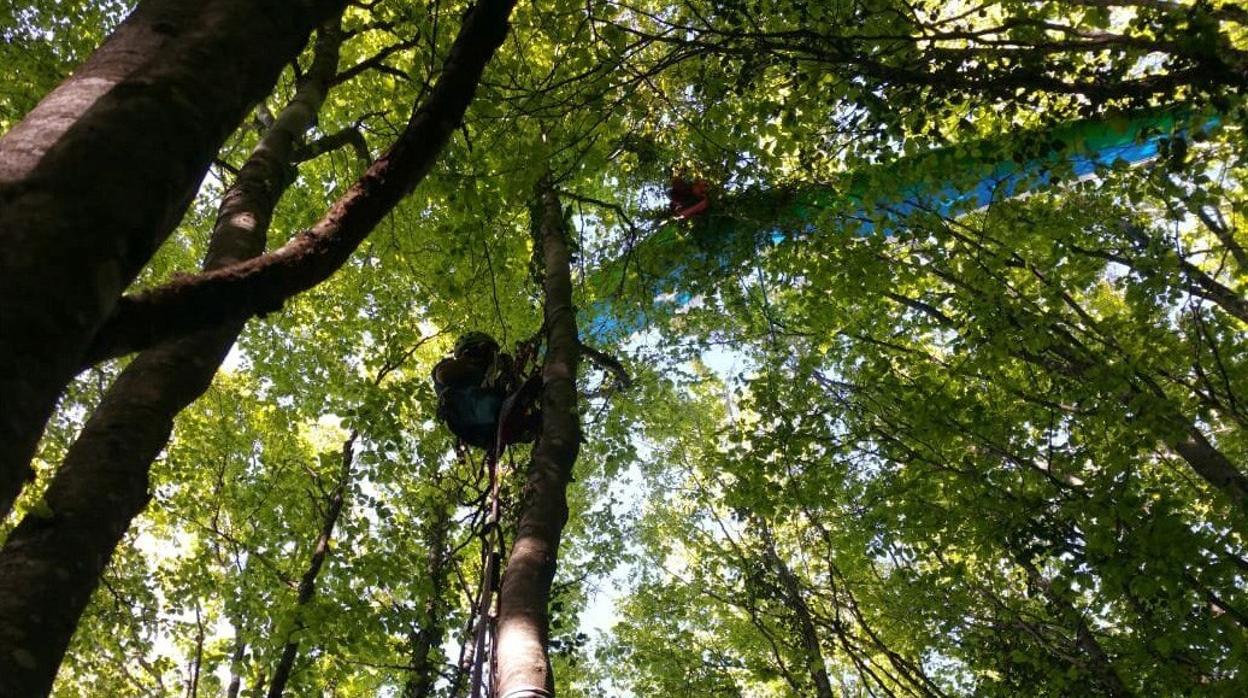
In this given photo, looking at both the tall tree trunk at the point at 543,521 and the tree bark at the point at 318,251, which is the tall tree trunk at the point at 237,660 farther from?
the tree bark at the point at 318,251

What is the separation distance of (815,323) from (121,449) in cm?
564

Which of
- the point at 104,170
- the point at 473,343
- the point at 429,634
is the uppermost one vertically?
the point at 473,343

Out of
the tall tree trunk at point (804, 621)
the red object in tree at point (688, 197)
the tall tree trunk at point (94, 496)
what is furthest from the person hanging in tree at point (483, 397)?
the tall tree trunk at point (804, 621)

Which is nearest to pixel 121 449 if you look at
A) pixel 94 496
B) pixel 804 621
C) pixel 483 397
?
pixel 94 496

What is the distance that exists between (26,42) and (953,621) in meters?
9.50

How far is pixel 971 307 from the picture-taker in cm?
578

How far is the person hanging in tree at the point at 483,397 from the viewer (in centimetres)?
405

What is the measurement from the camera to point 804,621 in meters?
6.34

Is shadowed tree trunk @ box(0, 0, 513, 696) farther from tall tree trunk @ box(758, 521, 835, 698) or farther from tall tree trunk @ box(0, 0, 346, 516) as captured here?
tall tree trunk @ box(758, 521, 835, 698)

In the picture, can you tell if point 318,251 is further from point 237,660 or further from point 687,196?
point 237,660

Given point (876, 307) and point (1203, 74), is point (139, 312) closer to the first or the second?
point (1203, 74)

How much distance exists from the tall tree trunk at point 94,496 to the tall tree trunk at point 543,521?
54.3 inches

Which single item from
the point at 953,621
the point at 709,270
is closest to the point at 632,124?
the point at 709,270

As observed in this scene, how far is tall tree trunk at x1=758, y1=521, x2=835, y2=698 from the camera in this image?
6085 millimetres
